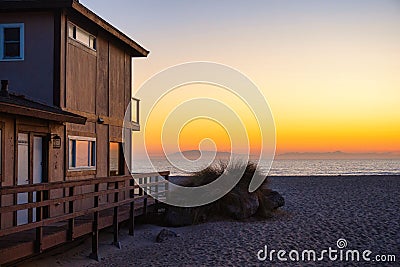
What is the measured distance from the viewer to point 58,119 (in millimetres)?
11805

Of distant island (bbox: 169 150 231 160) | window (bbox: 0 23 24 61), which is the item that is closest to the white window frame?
window (bbox: 0 23 24 61)

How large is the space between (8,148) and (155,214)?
21.1 ft

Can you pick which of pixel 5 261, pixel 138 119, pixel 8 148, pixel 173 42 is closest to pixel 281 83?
pixel 173 42

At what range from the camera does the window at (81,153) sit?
45.5 feet

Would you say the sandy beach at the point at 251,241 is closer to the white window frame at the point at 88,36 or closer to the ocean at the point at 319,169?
the white window frame at the point at 88,36

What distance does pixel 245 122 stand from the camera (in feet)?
71.4

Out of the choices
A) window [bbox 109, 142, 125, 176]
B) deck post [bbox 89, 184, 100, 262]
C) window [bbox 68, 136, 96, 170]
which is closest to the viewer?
deck post [bbox 89, 184, 100, 262]

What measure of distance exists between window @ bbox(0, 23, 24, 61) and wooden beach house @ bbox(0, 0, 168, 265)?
25 millimetres

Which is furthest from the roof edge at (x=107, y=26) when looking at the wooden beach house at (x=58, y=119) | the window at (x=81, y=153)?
the window at (x=81, y=153)

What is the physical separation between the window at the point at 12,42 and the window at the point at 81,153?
8.21 feet

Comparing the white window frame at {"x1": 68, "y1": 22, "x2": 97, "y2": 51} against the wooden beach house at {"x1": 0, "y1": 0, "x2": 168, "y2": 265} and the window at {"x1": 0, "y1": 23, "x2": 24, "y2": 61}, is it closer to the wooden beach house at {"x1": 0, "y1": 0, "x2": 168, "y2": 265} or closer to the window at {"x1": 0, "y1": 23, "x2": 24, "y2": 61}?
the wooden beach house at {"x1": 0, "y1": 0, "x2": 168, "y2": 265}

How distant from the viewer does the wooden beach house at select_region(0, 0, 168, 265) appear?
10.7 meters

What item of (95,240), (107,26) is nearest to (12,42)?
(107,26)

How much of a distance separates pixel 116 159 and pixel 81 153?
348 cm
